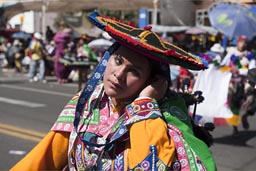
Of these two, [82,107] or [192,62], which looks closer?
[192,62]

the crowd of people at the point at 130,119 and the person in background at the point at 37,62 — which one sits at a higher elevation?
the crowd of people at the point at 130,119

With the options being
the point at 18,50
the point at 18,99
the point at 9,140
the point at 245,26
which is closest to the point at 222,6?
the point at 245,26

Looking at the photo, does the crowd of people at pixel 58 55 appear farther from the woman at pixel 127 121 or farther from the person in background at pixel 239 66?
the woman at pixel 127 121

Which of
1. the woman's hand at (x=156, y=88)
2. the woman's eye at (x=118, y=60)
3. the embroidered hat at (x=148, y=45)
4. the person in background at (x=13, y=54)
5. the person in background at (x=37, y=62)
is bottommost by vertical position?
the person in background at (x=13, y=54)

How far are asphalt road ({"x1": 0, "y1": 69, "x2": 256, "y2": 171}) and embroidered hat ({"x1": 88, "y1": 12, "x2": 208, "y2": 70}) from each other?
11.8 feet

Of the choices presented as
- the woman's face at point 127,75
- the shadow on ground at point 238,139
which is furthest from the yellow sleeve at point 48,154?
the shadow on ground at point 238,139

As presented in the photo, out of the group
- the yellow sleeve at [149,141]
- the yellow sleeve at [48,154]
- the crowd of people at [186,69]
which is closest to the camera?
the yellow sleeve at [149,141]

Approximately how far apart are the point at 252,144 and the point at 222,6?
557 cm

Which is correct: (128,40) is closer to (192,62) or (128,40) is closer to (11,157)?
(192,62)

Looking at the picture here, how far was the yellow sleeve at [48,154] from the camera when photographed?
2.18 meters

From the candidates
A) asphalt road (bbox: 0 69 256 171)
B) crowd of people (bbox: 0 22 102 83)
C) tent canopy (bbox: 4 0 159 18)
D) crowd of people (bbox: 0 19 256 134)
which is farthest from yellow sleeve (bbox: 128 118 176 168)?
tent canopy (bbox: 4 0 159 18)

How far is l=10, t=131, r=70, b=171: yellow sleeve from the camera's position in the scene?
2178mm

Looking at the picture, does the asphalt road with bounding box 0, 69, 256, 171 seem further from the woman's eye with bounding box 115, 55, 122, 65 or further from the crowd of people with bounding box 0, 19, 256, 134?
the woman's eye with bounding box 115, 55, 122, 65

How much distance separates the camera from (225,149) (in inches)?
249
